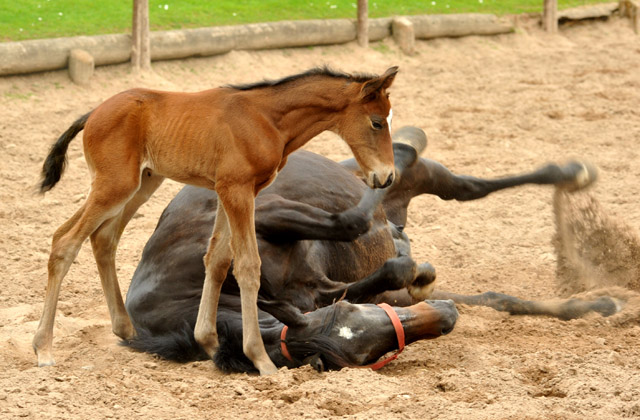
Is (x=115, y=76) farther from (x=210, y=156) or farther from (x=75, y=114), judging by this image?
(x=210, y=156)

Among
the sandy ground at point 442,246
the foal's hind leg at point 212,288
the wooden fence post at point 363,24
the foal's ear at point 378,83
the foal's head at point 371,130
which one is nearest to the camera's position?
the sandy ground at point 442,246

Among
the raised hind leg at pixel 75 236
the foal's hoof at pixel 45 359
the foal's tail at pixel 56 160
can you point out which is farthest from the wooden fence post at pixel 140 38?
the foal's hoof at pixel 45 359

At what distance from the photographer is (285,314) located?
12.3 feet

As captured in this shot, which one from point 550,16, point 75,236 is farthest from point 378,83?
point 550,16

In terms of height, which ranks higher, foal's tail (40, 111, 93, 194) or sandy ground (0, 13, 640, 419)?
foal's tail (40, 111, 93, 194)

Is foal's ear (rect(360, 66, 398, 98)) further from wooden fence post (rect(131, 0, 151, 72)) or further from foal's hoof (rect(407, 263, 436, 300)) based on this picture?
wooden fence post (rect(131, 0, 151, 72))

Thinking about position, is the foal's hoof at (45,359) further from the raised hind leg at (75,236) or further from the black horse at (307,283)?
the black horse at (307,283)

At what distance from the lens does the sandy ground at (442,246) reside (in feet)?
11.0

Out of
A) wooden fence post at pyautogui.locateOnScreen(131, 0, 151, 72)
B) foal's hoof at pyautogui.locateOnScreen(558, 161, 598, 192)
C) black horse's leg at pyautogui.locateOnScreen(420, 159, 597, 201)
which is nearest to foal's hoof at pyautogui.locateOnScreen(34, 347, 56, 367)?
black horse's leg at pyautogui.locateOnScreen(420, 159, 597, 201)

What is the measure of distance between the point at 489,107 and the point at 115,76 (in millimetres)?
4245

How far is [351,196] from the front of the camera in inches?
208

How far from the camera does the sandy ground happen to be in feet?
11.0

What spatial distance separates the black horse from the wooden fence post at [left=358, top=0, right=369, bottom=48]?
6.21 m

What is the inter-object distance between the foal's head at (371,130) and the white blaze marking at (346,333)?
65 cm
